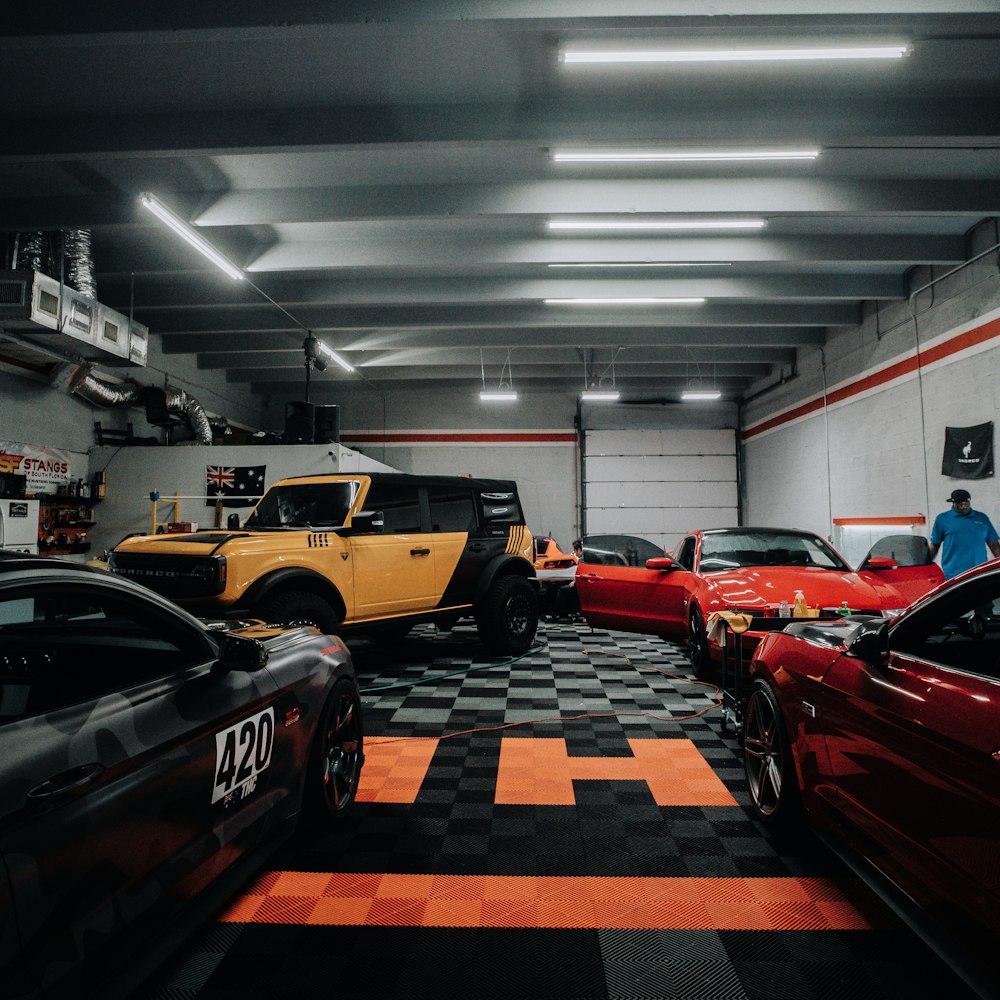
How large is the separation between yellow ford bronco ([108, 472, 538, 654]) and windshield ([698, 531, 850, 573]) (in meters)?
1.97

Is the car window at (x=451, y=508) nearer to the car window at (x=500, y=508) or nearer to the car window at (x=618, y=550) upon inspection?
the car window at (x=500, y=508)

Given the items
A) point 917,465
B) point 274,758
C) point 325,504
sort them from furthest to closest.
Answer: point 917,465
point 325,504
point 274,758

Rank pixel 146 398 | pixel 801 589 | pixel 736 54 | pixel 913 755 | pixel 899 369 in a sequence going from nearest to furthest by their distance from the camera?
1. pixel 913 755
2. pixel 736 54
3. pixel 801 589
4. pixel 899 369
5. pixel 146 398

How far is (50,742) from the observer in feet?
4.20

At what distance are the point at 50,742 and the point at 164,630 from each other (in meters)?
0.56

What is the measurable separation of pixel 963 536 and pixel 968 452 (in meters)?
1.35

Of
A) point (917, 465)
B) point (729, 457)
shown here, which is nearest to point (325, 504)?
point (917, 465)

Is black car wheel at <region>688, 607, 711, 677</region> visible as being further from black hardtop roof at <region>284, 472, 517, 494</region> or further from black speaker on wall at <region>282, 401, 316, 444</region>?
black speaker on wall at <region>282, 401, 316, 444</region>

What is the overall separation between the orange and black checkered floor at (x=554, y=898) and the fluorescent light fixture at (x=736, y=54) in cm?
467

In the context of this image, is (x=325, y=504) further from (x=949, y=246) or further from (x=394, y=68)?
(x=949, y=246)

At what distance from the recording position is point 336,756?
262 centimetres

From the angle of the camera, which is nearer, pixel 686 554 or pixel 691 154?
pixel 691 154

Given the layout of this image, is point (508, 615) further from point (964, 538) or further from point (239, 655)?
point (964, 538)

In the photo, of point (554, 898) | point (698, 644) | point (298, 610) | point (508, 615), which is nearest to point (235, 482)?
point (508, 615)
